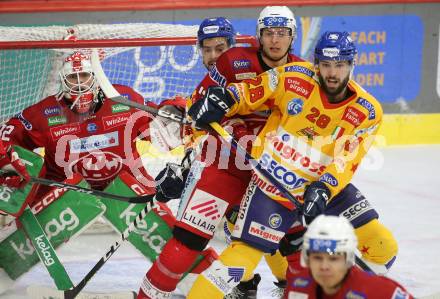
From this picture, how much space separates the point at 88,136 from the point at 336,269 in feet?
6.93

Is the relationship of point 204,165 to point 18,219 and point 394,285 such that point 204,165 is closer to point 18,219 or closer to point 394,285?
point 18,219

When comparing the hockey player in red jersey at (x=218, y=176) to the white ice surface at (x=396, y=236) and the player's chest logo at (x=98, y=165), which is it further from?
the white ice surface at (x=396, y=236)

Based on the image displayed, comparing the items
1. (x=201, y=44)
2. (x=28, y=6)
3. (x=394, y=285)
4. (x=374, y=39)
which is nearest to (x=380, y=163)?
(x=374, y=39)

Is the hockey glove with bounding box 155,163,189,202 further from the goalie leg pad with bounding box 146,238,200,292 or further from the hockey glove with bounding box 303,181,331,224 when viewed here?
the hockey glove with bounding box 303,181,331,224

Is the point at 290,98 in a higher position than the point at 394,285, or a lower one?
higher

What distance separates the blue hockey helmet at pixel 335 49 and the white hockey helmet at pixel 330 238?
0.93m

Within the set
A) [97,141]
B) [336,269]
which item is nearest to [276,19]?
[97,141]

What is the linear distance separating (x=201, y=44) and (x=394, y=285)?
183cm

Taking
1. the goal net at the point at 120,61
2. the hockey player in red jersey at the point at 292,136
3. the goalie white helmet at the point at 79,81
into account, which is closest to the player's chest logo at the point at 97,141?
the goalie white helmet at the point at 79,81

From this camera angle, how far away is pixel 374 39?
297 inches

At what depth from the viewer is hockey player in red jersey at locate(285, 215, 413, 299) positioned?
109 inches

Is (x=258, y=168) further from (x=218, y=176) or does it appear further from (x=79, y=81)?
(x=79, y=81)

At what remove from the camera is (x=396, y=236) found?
552 centimetres

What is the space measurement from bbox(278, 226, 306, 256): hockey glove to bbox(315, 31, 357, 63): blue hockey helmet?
80 centimetres
